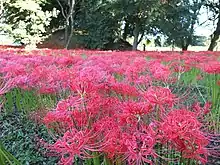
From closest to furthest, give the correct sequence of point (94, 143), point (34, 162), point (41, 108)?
point (94, 143)
point (34, 162)
point (41, 108)

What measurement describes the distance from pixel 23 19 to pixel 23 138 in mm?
12481

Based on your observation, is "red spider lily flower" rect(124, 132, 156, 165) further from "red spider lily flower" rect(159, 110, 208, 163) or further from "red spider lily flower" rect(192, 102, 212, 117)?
"red spider lily flower" rect(192, 102, 212, 117)

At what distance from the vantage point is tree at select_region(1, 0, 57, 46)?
45.8 feet

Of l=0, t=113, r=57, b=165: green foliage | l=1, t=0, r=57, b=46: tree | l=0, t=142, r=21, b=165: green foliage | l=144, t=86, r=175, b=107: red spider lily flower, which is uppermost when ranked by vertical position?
l=1, t=0, r=57, b=46: tree

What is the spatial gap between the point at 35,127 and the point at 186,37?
53.5ft

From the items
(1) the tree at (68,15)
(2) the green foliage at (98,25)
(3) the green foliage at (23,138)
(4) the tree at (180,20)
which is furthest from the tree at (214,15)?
(3) the green foliage at (23,138)

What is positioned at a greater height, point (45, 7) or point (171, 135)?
point (45, 7)

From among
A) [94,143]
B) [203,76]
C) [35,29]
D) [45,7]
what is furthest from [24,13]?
[94,143]

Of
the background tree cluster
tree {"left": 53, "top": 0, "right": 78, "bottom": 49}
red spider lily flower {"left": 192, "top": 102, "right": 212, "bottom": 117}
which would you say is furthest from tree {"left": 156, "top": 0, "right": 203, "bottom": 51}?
red spider lily flower {"left": 192, "top": 102, "right": 212, "bottom": 117}

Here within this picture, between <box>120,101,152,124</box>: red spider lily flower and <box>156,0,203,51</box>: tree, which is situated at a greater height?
<box>156,0,203,51</box>: tree

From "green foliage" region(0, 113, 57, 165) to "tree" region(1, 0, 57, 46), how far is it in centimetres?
1092

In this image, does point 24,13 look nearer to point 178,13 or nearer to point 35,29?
point 35,29

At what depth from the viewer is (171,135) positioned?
3.45 ft

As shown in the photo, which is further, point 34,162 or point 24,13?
point 24,13
